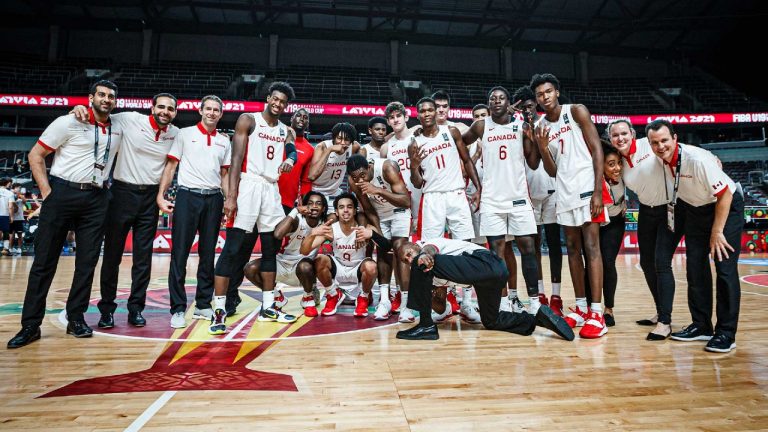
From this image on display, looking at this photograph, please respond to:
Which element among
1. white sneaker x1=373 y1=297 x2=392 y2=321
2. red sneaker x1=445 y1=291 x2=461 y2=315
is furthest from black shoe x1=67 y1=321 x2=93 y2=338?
red sneaker x1=445 y1=291 x2=461 y2=315

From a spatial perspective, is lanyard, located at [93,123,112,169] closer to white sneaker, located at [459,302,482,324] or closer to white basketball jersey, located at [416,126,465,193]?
white basketball jersey, located at [416,126,465,193]

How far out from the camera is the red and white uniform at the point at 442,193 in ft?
12.5

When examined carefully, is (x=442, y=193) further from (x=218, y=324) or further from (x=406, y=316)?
(x=218, y=324)

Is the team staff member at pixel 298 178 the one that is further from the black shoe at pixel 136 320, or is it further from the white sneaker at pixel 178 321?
the black shoe at pixel 136 320

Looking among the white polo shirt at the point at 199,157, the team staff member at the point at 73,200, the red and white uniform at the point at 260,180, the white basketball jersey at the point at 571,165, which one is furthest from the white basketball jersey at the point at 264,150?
the white basketball jersey at the point at 571,165

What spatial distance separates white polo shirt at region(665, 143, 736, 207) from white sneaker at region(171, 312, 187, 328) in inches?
161

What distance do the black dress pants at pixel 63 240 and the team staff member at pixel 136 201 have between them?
152 mm

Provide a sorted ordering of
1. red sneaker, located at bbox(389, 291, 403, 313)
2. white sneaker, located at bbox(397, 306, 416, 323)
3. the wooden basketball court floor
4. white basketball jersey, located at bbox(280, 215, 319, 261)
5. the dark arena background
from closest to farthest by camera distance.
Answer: the wooden basketball court floor → the dark arena background → white sneaker, located at bbox(397, 306, 416, 323) → red sneaker, located at bbox(389, 291, 403, 313) → white basketball jersey, located at bbox(280, 215, 319, 261)

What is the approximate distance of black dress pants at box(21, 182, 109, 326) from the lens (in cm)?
299

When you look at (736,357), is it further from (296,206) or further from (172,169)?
(172,169)

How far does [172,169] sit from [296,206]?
1.27 meters

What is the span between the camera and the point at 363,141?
22.0 meters

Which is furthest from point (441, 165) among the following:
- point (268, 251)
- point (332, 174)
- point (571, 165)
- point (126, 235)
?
point (126, 235)

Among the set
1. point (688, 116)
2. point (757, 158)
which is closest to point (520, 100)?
point (688, 116)
